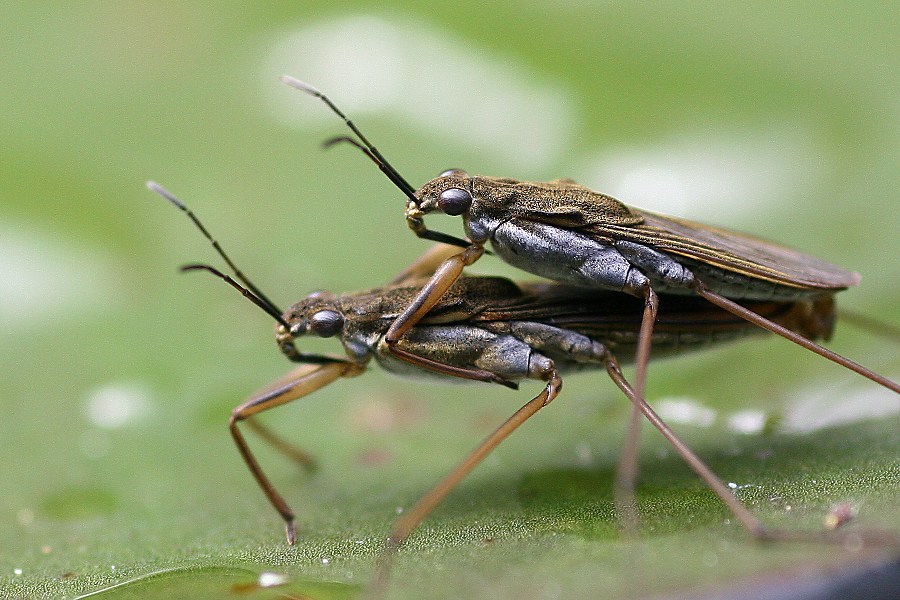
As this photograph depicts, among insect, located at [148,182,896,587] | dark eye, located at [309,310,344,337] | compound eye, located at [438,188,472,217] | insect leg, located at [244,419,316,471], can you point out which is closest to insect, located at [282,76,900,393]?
compound eye, located at [438,188,472,217]

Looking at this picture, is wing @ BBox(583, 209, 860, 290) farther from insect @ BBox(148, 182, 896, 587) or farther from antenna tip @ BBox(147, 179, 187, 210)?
antenna tip @ BBox(147, 179, 187, 210)

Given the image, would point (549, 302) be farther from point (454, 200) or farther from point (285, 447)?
point (285, 447)

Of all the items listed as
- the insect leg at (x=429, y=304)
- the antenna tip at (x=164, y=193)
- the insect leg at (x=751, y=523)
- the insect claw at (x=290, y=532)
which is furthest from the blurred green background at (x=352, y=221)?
the antenna tip at (x=164, y=193)

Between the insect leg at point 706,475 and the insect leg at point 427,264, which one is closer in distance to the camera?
the insect leg at point 706,475

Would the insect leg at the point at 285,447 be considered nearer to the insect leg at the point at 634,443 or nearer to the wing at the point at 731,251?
the insect leg at the point at 634,443

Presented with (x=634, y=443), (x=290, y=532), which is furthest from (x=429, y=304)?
(x=290, y=532)

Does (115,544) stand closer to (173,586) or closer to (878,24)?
(173,586)
